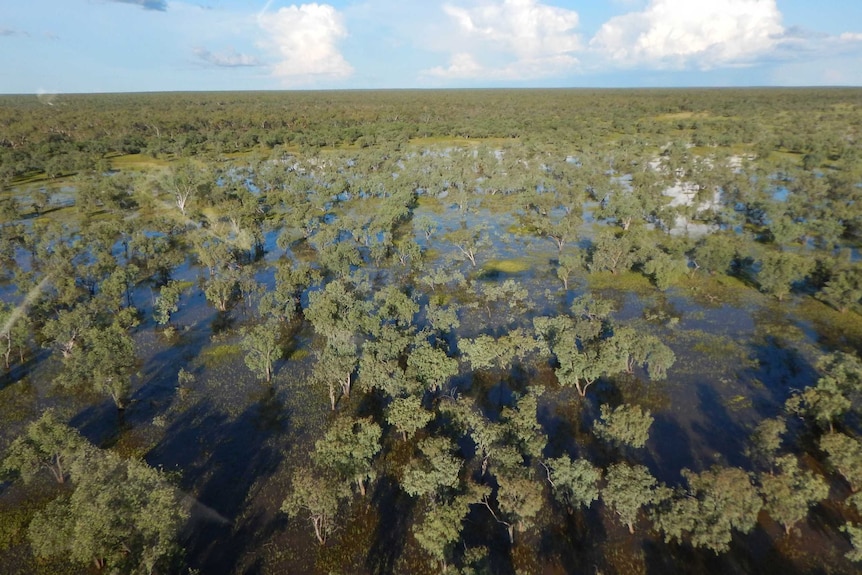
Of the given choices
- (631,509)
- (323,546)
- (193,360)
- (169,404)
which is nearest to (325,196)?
(193,360)

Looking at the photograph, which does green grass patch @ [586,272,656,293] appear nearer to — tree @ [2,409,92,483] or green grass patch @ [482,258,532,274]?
green grass patch @ [482,258,532,274]

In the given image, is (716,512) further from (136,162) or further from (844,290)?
(136,162)

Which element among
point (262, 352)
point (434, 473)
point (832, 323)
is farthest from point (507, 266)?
point (434, 473)

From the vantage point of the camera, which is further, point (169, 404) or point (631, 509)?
point (169, 404)

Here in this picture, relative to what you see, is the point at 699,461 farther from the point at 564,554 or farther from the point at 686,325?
the point at 686,325

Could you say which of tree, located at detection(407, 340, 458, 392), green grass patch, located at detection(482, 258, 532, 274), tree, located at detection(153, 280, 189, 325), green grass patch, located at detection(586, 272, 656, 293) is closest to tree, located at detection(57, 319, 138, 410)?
tree, located at detection(153, 280, 189, 325)

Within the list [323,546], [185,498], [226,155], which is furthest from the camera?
[226,155]
